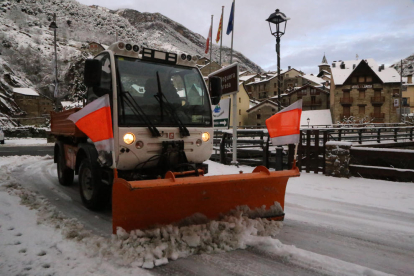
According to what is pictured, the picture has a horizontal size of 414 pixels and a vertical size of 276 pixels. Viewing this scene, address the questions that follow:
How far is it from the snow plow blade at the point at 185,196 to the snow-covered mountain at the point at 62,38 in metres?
33.8

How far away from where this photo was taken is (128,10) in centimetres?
19338

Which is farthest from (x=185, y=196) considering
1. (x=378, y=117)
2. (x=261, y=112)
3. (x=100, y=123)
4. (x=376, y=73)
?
(x=376, y=73)

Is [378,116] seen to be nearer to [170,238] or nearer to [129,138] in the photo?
[129,138]

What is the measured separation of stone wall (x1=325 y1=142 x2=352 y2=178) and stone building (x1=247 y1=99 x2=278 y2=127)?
45.9m

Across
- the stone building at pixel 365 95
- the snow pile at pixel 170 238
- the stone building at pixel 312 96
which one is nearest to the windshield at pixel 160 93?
the snow pile at pixel 170 238

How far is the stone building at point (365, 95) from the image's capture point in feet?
165

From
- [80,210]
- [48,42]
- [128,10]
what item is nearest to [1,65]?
[48,42]

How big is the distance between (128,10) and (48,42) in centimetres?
10528

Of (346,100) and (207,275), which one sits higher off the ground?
(346,100)

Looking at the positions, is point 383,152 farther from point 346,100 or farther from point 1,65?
point 1,65

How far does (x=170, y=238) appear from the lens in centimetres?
347

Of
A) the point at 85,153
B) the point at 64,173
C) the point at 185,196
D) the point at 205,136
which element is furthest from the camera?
the point at 64,173

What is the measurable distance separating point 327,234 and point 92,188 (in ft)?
11.7

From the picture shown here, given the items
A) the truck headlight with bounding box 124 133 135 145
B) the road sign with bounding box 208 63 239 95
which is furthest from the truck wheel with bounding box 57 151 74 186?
the road sign with bounding box 208 63 239 95
